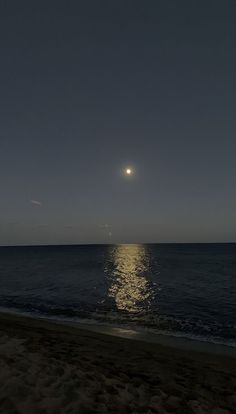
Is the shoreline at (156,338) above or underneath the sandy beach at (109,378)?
underneath

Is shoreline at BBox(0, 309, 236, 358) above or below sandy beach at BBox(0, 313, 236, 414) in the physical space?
below

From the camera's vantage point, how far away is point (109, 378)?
36.0 feet

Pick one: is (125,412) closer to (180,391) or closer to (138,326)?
(180,391)

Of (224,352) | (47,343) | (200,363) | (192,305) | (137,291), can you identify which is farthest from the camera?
(137,291)

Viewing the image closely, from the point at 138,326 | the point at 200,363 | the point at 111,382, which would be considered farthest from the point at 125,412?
the point at 138,326

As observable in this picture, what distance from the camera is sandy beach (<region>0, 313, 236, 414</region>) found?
891cm

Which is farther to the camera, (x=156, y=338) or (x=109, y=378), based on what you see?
(x=156, y=338)

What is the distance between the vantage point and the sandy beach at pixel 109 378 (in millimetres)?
8914

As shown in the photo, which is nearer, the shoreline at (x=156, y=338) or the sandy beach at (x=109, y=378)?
the sandy beach at (x=109, y=378)

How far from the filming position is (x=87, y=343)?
18.1m

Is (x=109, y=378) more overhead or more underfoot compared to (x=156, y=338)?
more overhead

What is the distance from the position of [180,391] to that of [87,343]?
353 inches

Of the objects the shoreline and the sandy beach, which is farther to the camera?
the shoreline

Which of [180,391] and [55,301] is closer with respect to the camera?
[180,391]
